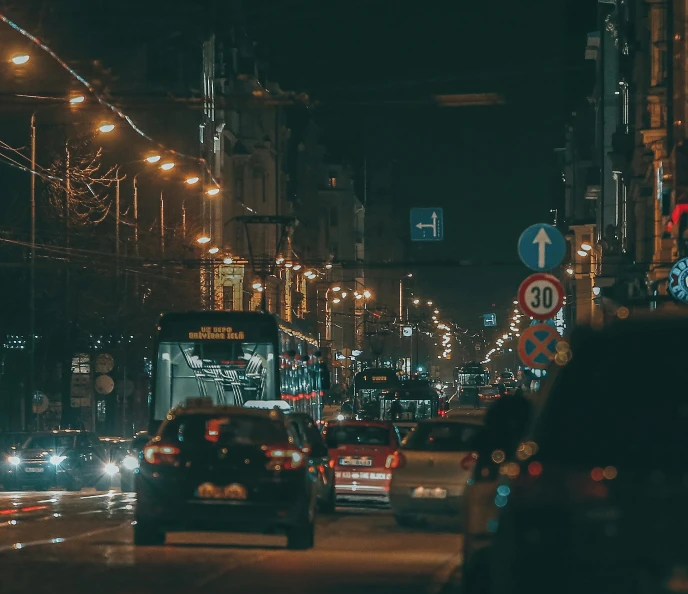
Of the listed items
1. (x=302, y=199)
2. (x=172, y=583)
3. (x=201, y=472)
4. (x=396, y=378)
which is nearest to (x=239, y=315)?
(x=201, y=472)

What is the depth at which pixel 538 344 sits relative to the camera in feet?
76.2

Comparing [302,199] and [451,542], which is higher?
[302,199]

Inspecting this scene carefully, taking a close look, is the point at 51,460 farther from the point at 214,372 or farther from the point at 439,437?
the point at 439,437

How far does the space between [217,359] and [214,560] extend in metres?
15.2

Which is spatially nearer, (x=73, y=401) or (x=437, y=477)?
(x=437, y=477)

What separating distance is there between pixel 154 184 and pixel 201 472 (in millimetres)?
63736

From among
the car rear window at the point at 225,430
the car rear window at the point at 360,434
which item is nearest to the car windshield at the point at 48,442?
the car rear window at the point at 360,434

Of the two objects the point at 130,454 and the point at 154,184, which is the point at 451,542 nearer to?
the point at 130,454

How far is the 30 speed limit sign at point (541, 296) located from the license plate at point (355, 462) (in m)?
7.31

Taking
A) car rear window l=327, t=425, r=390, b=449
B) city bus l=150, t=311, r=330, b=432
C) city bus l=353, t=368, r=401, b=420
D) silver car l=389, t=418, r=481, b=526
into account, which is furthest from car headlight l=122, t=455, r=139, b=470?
city bus l=353, t=368, r=401, b=420

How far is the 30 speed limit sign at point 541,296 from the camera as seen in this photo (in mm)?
22062

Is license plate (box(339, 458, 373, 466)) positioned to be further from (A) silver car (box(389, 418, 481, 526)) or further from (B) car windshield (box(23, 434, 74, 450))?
(B) car windshield (box(23, 434, 74, 450))

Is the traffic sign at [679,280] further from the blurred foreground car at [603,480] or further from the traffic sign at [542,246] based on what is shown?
the blurred foreground car at [603,480]

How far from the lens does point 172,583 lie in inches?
527
